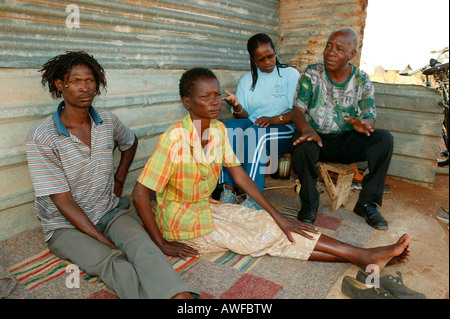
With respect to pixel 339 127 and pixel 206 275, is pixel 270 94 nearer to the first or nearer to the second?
pixel 339 127

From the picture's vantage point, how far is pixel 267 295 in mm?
1955

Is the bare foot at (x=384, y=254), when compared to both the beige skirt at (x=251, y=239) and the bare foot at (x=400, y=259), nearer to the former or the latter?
the bare foot at (x=400, y=259)

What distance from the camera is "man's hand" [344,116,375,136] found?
286 centimetres

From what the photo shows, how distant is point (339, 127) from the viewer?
123 inches

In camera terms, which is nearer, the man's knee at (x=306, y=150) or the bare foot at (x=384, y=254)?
the bare foot at (x=384, y=254)

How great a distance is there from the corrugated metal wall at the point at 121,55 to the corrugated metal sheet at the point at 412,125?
1829mm

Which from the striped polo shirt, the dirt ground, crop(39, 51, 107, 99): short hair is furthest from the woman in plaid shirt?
crop(39, 51, 107, 99): short hair

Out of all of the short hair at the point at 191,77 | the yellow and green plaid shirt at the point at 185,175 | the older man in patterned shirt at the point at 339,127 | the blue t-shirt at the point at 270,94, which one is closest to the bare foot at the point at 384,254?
the older man in patterned shirt at the point at 339,127

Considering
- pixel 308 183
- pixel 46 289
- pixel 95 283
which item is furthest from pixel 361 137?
pixel 46 289

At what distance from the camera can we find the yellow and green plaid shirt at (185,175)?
2.03 meters

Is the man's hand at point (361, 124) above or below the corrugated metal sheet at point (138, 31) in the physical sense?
below

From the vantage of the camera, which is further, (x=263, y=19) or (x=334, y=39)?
(x=263, y=19)

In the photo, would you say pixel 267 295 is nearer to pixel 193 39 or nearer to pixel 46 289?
pixel 46 289

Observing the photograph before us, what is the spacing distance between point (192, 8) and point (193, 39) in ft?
1.02
